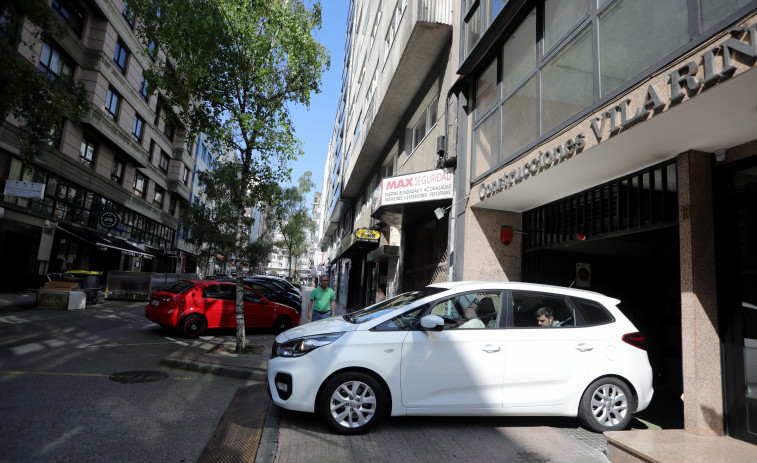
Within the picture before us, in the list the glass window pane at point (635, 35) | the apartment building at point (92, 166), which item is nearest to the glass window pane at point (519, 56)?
the glass window pane at point (635, 35)

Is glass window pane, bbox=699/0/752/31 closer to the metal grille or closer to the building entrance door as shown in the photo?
the building entrance door

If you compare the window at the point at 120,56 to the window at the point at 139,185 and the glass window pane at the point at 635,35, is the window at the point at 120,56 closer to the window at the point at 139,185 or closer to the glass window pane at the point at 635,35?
the window at the point at 139,185

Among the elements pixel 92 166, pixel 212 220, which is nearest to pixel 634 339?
pixel 92 166

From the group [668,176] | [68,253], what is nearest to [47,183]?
[68,253]

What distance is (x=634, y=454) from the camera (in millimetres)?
3994

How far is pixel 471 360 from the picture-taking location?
477 cm

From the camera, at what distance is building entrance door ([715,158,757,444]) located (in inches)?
185

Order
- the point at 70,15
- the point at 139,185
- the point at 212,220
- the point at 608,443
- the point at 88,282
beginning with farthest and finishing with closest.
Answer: the point at 212,220, the point at 139,185, the point at 70,15, the point at 88,282, the point at 608,443

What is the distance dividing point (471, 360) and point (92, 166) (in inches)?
1029

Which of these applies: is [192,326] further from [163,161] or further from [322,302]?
[163,161]

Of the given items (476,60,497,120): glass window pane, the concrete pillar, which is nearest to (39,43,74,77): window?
(476,60,497,120): glass window pane

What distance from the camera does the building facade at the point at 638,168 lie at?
4.56 m

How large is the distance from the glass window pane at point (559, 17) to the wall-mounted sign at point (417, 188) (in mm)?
4024

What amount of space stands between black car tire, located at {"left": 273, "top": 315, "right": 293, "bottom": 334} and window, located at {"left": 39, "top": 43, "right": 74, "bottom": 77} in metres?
15.0
